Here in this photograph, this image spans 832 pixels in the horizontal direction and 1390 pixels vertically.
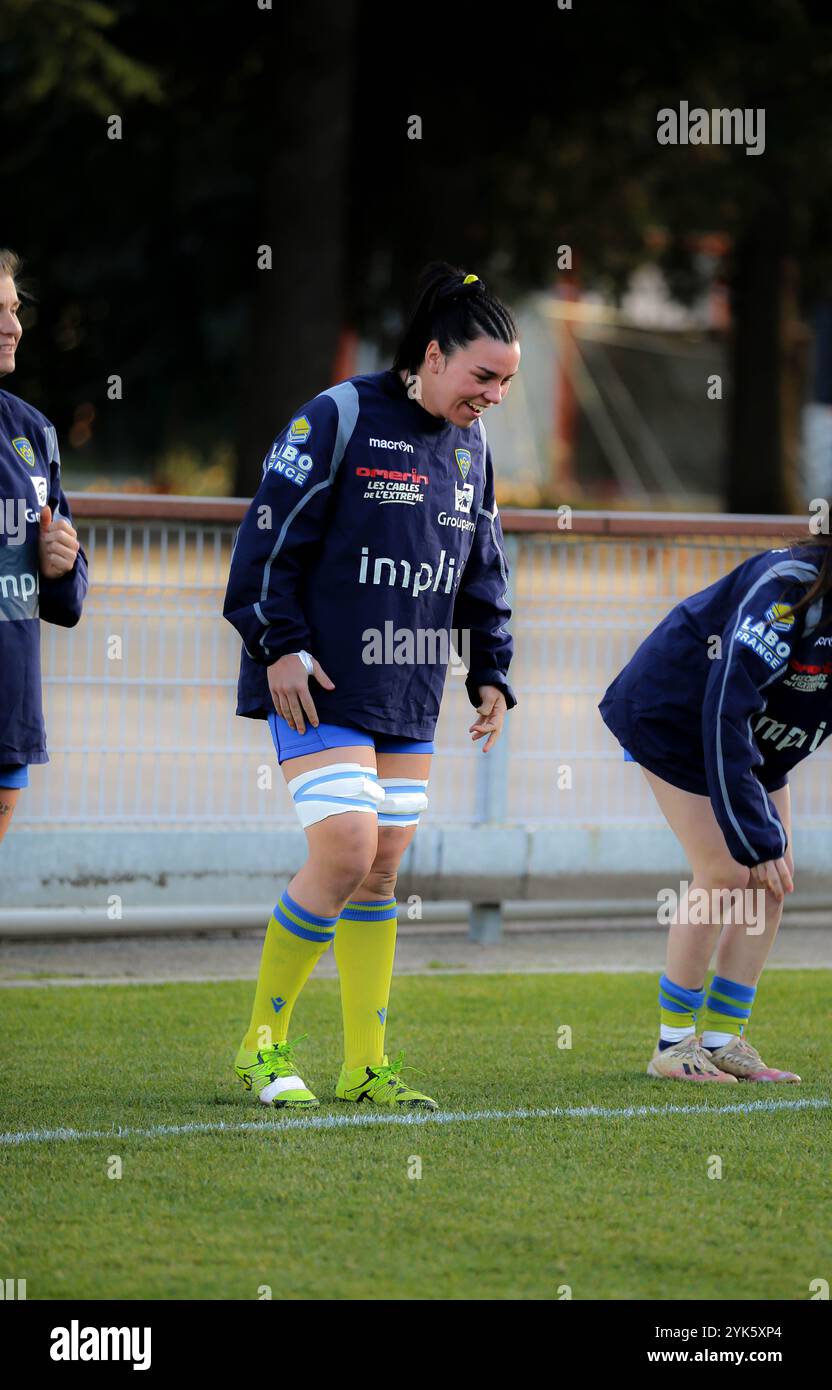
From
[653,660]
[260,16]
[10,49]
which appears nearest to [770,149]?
[260,16]

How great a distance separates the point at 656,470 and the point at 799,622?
47.2 m

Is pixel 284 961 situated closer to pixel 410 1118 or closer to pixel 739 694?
pixel 410 1118

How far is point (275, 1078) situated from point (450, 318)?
194cm

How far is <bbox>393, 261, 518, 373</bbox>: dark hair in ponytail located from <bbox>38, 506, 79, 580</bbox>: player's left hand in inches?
35.8

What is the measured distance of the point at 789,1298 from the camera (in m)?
3.68

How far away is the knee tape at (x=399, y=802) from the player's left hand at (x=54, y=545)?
95cm

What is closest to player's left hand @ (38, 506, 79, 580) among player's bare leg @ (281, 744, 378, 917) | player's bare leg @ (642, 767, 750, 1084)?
player's bare leg @ (281, 744, 378, 917)

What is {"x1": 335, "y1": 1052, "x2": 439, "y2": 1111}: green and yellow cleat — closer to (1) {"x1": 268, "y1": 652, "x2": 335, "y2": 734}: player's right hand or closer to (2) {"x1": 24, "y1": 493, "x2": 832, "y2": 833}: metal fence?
(1) {"x1": 268, "y1": 652, "x2": 335, "y2": 734}: player's right hand

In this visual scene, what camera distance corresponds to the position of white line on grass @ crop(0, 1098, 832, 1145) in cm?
479
